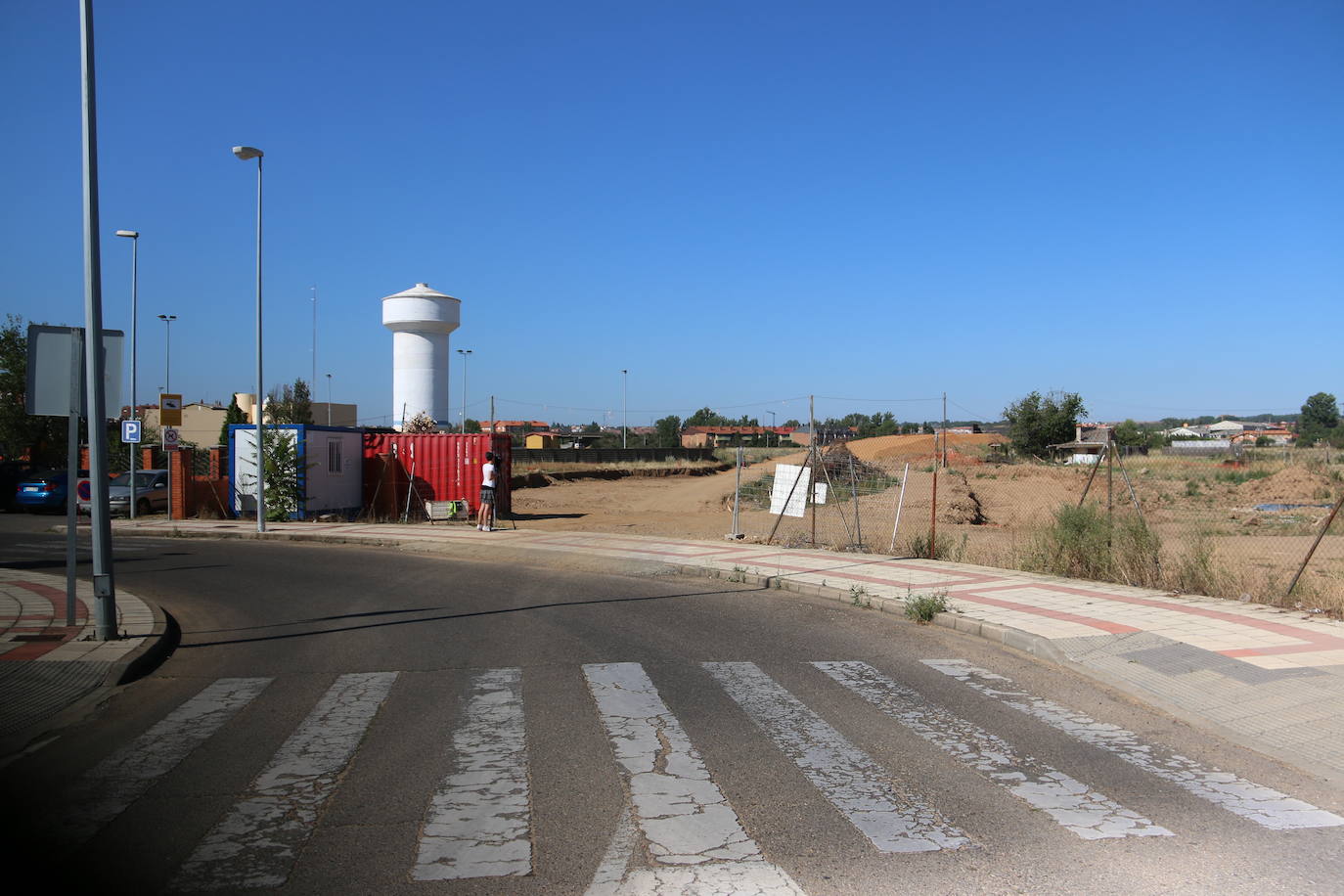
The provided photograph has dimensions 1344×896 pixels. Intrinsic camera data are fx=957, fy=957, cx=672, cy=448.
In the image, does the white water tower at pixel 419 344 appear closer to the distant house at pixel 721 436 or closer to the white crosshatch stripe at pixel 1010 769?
the white crosshatch stripe at pixel 1010 769

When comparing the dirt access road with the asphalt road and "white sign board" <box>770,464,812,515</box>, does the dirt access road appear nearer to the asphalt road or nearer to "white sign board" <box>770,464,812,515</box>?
"white sign board" <box>770,464,812,515</box>

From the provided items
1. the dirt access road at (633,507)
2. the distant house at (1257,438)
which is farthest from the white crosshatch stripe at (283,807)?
the distant house at (1257,438)

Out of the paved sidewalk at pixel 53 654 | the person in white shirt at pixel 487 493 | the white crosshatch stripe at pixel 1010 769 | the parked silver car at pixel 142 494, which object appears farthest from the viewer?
the parked silver car at pixel 142 494

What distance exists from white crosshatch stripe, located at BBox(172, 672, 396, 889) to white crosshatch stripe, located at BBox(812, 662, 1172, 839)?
3797mm

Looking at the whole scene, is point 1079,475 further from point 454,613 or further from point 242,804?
point 242,804

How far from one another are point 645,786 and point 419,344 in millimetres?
39997

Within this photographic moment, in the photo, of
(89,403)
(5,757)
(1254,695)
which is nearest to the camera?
(5,757)

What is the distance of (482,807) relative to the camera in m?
5.07

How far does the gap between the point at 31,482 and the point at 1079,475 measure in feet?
129

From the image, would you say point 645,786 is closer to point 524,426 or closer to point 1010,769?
point 1010,769

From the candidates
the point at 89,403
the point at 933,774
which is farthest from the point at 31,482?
the point at 933,774

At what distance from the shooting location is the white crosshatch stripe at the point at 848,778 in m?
4.72

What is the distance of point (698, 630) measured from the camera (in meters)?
10.5

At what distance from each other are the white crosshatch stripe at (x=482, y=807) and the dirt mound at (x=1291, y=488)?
33.1m
